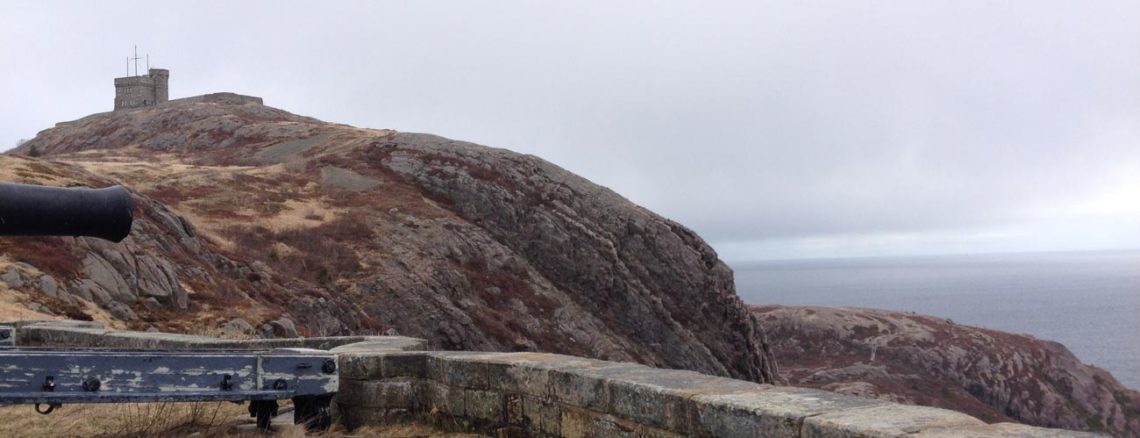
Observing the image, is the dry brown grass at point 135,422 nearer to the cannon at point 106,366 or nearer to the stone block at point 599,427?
the cannon at point 106,366

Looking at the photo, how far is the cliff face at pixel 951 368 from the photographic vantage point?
2501 inches

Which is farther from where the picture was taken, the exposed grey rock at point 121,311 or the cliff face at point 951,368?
the cliff face at point 951,368

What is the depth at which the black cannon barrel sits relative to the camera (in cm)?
539

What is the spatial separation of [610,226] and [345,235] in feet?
47.3

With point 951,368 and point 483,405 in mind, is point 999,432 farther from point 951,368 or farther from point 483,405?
point 951,368

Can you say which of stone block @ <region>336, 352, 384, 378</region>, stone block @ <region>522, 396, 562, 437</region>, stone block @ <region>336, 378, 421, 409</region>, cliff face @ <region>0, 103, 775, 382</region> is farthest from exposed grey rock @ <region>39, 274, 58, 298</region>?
stone block @ <region>522, 396, 562, 437</region>

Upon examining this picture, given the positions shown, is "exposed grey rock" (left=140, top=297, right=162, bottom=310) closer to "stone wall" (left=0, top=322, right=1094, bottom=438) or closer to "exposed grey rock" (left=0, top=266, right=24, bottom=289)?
"exposed grey rock" (left=0, top=266, right=24, bottom=289)

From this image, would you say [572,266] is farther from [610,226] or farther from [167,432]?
[167,432]

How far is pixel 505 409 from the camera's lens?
6.66m

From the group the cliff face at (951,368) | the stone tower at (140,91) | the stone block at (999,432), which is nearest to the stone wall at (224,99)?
the stone tower at (140,91)

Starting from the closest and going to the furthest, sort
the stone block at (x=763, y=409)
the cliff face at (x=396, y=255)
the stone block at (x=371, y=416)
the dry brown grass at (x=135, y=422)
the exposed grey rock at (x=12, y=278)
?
the stone block at (x=763, y=409) < the dry brown grass at (x=135, y=422) < the stone block at (x=371, y=416) < the exposed grey rock at (x=12, y=278) < the cliff face at (x=396, y=255)

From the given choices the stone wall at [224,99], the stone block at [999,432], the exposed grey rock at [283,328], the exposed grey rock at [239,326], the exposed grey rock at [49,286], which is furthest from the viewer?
the stone wall at [224,99]

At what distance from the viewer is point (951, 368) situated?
226 feet

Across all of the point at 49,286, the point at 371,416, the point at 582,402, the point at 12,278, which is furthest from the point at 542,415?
the point at 49,286
